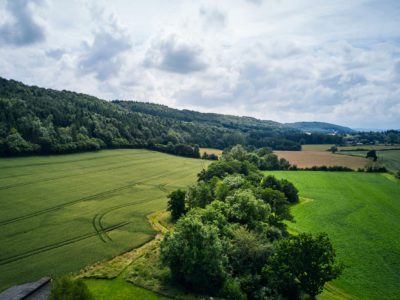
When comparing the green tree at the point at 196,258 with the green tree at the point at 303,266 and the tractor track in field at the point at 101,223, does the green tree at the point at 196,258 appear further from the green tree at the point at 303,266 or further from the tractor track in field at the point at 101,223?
the tractor track in field at the point at 101,223

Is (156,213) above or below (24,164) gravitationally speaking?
below

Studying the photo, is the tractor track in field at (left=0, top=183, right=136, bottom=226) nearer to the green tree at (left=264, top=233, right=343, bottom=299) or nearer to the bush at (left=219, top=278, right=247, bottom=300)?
the bush at (left=219, top=278, right=247, bottom=300)

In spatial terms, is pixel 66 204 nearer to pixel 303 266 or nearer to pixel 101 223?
pixel 101 223

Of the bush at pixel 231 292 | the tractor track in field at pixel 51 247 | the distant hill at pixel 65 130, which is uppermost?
the distant hill at pixel 65 130

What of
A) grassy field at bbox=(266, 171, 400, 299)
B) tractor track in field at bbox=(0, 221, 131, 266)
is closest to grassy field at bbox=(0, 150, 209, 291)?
tractor track in field at bbox=(0, 221, 131, 266)

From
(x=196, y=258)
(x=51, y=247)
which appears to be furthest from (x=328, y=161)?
(x=51, y=247)

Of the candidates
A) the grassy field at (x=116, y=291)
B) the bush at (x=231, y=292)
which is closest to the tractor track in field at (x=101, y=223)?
the grassy field at (x=116, y=291)

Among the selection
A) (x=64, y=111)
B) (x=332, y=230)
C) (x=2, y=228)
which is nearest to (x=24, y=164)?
(x=2, y=228)

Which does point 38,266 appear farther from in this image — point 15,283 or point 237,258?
point 237,258
